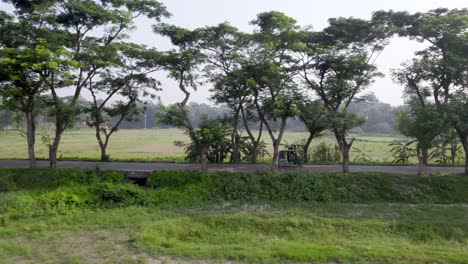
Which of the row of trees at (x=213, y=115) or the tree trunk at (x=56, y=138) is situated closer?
the tree trunk at (x=56, y=138)

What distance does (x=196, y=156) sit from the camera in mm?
22297

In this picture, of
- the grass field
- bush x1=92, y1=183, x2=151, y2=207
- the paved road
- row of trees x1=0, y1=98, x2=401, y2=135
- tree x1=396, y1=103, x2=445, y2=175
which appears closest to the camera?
bush x1=92, y1=183, x2=151, y2=207

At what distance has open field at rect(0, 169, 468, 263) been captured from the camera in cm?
968

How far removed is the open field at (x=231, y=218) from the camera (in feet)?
31.8

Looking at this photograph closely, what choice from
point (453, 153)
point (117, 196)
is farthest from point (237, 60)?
point (453, 153)

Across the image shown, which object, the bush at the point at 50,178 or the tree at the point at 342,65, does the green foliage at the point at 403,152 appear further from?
the bush at the point at 50,178

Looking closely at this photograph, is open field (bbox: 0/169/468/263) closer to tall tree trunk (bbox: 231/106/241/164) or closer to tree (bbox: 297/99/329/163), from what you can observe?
tree (bbox: 297/99/329/163)

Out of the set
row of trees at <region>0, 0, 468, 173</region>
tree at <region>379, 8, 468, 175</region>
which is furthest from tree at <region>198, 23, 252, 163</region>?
tree at <region>379, 8, 468, 175</region>

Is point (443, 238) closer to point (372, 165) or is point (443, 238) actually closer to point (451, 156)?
point (372, 165)

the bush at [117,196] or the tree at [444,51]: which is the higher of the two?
the tree at [444,51]

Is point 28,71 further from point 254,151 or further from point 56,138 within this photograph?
point 254,151

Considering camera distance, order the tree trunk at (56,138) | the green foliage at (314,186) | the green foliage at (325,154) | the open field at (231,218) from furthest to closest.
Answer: the green foliage at (325,154)
the tree trunk at (56,138)
the green foliage at (314,186)
the open field at (231,218)

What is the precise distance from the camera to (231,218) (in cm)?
1312

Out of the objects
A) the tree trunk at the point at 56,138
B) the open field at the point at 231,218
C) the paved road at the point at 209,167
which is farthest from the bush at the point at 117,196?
the tree trunk at the point at 56,138
